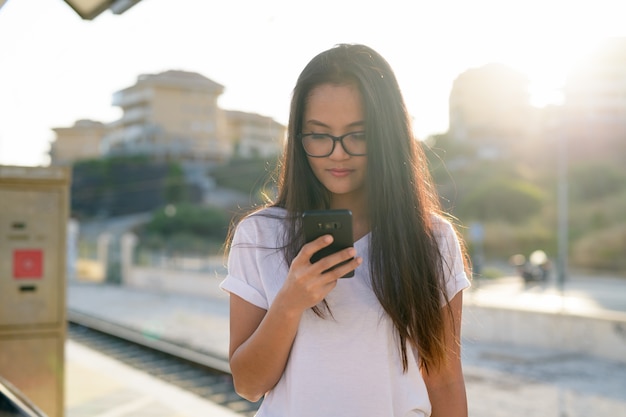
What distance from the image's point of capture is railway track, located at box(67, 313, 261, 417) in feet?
27.3

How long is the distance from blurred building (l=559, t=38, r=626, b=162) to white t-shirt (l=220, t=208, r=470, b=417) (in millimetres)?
65488

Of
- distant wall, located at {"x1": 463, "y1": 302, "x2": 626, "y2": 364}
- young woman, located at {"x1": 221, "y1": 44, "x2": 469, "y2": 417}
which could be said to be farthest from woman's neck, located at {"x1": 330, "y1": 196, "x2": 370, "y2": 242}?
distant wall, located at {"x1": 463, "y1": 302, "x2": 626, "y2": 364}

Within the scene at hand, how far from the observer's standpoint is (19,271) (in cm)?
565

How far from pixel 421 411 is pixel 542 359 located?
10518 millimetres

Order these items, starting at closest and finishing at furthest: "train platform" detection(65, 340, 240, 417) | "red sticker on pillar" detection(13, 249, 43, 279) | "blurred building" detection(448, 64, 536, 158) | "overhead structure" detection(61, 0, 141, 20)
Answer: "overhead structure" detection(61, 0, 141, 20) → "red sticker on pillar" detection(13, 249, 43, 279) → "train platform" detection(65, 340, 240, 417) → "blurred building" detection(448, 64, 536, 158)

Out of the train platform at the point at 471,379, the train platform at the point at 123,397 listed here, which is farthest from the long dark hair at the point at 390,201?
the train platform at the point at 123,397

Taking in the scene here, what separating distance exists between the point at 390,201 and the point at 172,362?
9284mm

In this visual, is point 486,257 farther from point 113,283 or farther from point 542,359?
point 542,359

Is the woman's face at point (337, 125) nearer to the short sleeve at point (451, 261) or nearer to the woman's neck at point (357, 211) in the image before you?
the woman's neck at point (357, 211)

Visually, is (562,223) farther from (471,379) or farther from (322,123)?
(322,123)

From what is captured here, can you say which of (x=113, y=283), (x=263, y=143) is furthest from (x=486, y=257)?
(x=263, y=143)

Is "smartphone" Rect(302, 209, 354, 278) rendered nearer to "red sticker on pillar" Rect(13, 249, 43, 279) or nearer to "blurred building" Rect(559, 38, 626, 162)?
"red sticker on pillar" Rect(13, 249, 43, 279)

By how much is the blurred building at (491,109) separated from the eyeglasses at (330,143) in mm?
78960

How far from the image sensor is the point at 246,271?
1787mm
